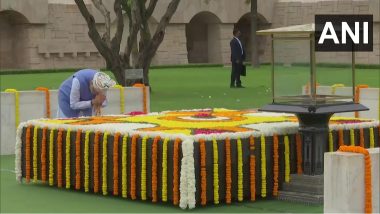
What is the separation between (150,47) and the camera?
23781mm

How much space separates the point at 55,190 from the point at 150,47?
44.5 ft

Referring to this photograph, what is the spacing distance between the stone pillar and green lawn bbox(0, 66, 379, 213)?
8.08 feet

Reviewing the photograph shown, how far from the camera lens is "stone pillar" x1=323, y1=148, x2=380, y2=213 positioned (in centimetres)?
639

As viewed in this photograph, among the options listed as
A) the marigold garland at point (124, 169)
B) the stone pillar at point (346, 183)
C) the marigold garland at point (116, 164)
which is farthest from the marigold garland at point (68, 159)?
the stone pillar at point (346, 183)

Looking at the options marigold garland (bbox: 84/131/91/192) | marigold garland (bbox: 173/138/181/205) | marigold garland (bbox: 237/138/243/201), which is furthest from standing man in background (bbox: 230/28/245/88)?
marigold garland (bbox: 173/138/181/205)

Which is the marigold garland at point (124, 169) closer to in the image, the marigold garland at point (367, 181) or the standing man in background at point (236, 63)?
the marigold garland at point (367, 181)

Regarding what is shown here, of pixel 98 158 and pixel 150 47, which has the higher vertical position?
pixel 150 47

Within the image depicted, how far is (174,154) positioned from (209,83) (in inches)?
804

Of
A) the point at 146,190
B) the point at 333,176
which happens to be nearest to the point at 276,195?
the point at 146,190

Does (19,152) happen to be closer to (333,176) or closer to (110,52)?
(333,176)

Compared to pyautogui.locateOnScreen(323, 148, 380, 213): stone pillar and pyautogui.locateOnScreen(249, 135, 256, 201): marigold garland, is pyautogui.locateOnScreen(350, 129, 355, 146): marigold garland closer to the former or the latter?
pyautogui.locateOnScreen(249, 135, 256, 201): marigold garland

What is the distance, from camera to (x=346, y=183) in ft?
21.0

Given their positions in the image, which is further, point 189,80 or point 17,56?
point 17,56

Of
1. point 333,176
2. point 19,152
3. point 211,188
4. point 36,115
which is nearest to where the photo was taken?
point 333,176
